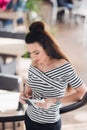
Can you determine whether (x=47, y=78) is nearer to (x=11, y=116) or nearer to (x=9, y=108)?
(x=11, y=116)

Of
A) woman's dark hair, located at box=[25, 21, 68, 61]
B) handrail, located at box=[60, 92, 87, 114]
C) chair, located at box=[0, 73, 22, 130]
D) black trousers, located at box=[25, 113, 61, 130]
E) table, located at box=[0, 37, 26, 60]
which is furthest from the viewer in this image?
table, located at box=[0, 37, 26, 60]

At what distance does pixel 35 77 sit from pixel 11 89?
1.07 meters

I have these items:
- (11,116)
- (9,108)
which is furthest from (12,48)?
(11,116)

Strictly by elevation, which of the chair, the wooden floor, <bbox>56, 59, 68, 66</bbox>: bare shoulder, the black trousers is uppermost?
<bbox>56, 59, 68, 66</bbox>: bare shoulder

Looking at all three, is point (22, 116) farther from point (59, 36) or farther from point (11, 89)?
point (59, 36)

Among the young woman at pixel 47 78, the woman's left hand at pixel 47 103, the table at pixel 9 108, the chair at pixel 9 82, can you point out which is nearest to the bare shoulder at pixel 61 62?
the young woman at pixel 47 78

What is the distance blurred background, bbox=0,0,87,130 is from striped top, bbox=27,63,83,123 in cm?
31

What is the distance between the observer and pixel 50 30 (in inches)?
173

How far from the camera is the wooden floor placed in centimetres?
359

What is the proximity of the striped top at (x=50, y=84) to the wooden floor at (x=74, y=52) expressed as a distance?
153cm

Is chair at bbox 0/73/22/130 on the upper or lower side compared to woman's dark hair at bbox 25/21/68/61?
lower

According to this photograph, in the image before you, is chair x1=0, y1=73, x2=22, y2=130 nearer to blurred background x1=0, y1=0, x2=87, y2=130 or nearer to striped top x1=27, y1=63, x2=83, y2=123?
blurred background x1=0, y1=0, x2=87, y2=130

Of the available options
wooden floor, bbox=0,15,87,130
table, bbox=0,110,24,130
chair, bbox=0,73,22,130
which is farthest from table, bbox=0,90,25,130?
wooden floor, bbox=0,15,87,130

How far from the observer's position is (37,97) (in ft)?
6.23
